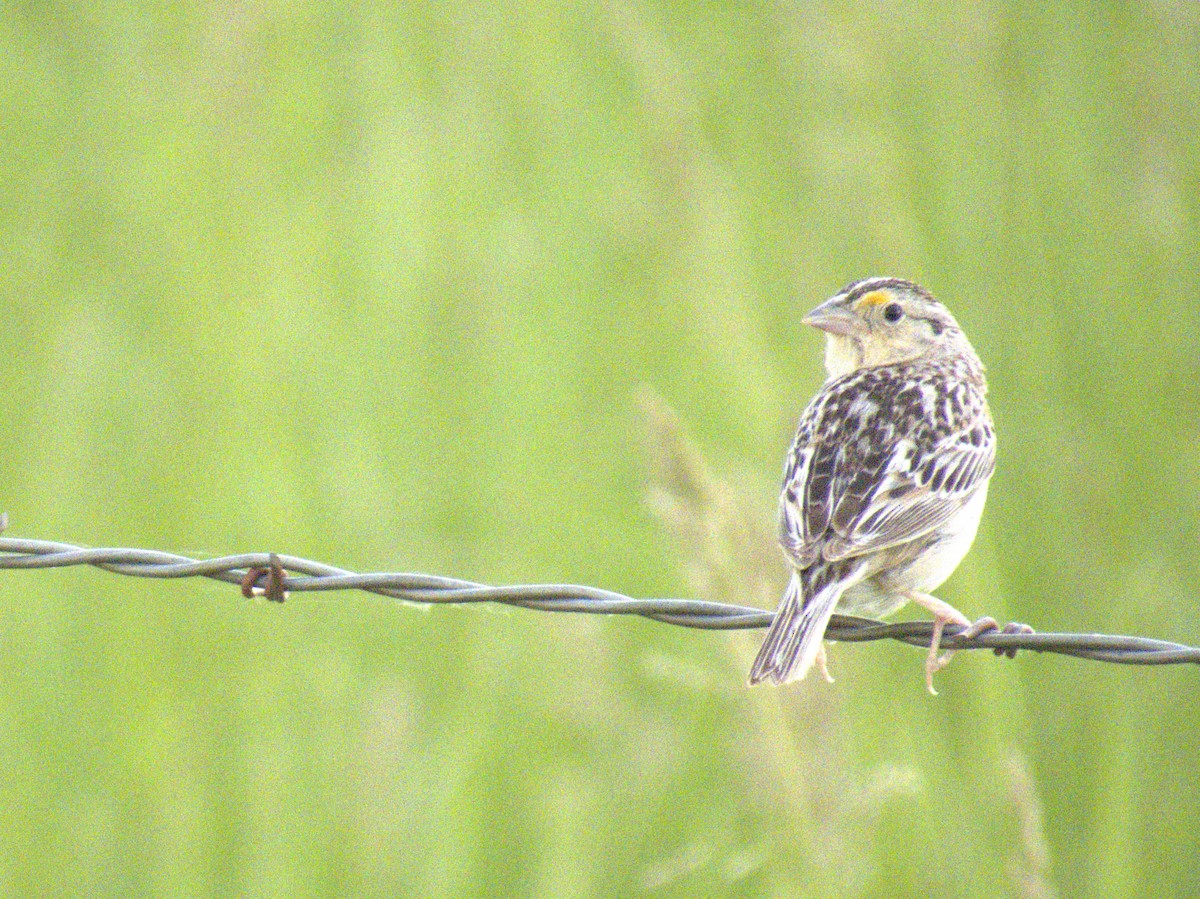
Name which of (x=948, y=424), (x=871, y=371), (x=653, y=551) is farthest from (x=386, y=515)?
(x=948, y=424)

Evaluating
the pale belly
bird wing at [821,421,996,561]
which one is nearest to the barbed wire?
bird wing at [821,421,996,561]

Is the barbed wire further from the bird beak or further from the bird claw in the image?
the bird beak

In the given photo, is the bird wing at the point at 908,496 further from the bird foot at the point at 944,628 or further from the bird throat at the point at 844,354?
the bird throat at the point at 844,354

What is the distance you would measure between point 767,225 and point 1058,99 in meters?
1.09

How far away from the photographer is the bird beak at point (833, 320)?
452 cm

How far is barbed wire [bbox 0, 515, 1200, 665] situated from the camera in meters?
2.78

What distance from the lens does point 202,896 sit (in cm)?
412

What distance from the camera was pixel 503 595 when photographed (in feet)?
9.57

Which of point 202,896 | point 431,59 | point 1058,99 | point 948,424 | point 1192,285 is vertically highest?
point 431,59

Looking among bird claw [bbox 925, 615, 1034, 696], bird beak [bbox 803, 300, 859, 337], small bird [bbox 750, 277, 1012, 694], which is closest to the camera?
bird claw [bbox 925, 615, 1034, 696]

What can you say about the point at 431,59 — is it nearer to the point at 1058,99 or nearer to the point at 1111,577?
the point at 1058,99

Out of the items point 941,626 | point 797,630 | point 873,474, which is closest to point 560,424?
point 873,474

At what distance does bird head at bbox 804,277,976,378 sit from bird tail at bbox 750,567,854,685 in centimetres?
131

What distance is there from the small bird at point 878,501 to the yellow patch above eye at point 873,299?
0.90ft
